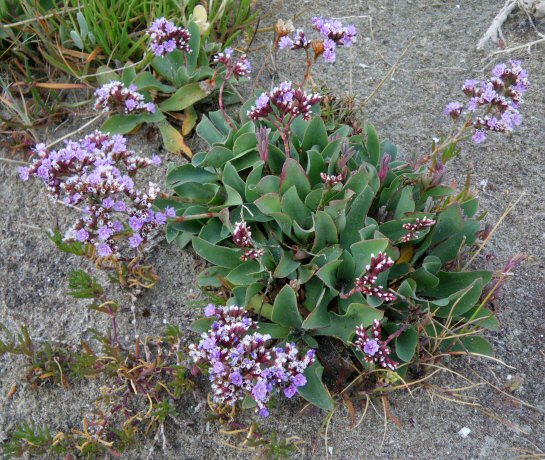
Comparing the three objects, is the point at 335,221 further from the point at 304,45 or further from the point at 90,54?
the point at 90,54

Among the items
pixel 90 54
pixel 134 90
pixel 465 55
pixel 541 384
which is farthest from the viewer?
pixel 465 55

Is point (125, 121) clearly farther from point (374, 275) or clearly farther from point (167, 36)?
point (374, 275)

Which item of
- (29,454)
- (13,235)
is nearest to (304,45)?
(13,235)

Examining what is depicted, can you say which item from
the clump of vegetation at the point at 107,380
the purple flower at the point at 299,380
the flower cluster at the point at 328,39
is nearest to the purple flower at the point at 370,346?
the purple flower at the point at 299,380

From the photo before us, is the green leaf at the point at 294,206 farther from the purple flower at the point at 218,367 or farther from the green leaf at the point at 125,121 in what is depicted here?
the green leaf at the point at 125,121

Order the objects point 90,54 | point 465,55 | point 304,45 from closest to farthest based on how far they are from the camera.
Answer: point 304,45
point 90,54
point 465,55

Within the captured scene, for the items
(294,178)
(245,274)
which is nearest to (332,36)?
(294,178)

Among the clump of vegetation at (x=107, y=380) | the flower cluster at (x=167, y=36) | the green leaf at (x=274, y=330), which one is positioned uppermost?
the flower cluster at (x=167, y=36)

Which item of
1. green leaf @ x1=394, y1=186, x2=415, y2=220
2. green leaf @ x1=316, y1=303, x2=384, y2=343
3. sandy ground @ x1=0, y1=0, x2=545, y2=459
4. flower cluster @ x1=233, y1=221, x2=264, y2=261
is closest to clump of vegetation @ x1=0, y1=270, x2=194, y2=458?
sandy ground @ x1=0, y1=0, x2=545, y2=459
